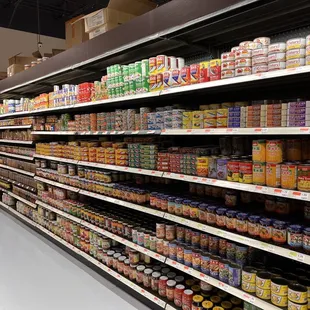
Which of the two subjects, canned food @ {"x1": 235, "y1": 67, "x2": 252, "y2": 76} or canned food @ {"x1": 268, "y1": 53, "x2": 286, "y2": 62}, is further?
canned food @ {"x1": 235, "y1": 67, "x2": 252, "y2": 76}

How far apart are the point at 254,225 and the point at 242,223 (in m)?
0.08

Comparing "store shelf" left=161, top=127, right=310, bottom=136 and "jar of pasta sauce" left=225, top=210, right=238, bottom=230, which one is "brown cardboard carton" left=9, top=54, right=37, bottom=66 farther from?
"jar of pasta sauce" left=225, top=210, right=238, bottom=230

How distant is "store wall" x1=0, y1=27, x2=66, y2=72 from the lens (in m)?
7.97

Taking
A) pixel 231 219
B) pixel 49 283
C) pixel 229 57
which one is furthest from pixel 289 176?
pixel 49 283

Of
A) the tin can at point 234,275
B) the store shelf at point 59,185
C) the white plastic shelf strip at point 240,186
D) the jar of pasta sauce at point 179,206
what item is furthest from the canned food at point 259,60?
the store shelf at point 59,185

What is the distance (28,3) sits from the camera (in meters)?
7.63

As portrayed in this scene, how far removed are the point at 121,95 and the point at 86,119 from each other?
2.55ft

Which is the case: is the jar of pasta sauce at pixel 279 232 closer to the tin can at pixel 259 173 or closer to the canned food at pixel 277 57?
the tin can at pixel 259 173

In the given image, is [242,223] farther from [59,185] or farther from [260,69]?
[59,185]

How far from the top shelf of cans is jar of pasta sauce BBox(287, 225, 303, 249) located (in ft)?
3.02

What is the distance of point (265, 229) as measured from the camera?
1.91 meters

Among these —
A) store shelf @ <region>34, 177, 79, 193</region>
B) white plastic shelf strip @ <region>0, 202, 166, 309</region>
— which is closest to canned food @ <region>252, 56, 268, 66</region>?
white plastic shelf strip @ <region>0, 202, 166, 309</region>

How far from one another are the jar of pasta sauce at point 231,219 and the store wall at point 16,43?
783 cm

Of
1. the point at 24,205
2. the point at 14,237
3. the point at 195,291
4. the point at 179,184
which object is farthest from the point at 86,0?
the point at 195,291
